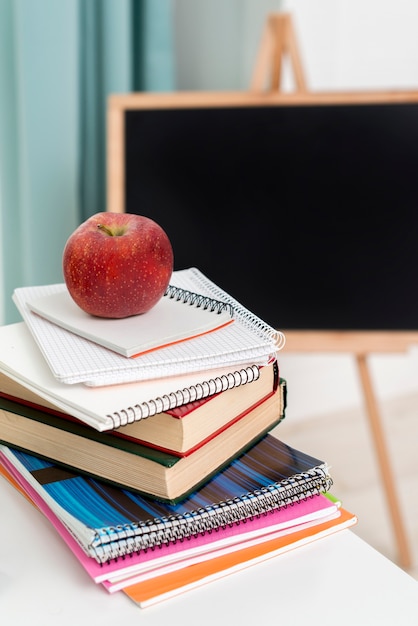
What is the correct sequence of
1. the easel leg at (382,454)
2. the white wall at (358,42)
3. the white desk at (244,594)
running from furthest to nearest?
1. the white wall at (358,42)
2. the easel leg at (382,454)
3. the white desk at (244,594)

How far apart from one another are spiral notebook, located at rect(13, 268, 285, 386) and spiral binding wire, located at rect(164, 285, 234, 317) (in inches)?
0.6

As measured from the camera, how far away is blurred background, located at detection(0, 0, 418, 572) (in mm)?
1357

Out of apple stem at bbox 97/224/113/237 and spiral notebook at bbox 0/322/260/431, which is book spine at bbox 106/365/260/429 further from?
apple stem at bbox 97/224/113/237

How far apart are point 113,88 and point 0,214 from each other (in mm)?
340

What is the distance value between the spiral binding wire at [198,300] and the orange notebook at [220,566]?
20 cm

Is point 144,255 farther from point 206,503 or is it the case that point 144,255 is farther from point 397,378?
point 397,378

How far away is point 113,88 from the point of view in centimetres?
146

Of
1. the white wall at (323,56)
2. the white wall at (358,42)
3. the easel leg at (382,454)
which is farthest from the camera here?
the white wall at (358,42)

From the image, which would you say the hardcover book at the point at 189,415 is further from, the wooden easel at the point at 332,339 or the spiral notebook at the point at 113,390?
the wooden easel at the point at 332,339

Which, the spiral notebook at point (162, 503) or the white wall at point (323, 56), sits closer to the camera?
the spiral notebook at point (162, 503)

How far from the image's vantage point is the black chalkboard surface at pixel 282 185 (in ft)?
4.37

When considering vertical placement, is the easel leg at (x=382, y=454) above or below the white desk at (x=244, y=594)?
below

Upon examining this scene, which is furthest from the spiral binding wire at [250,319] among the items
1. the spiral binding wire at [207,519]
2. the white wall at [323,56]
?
the white wall at [323,56]

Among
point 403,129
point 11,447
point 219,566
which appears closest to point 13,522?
→ point 11,447
